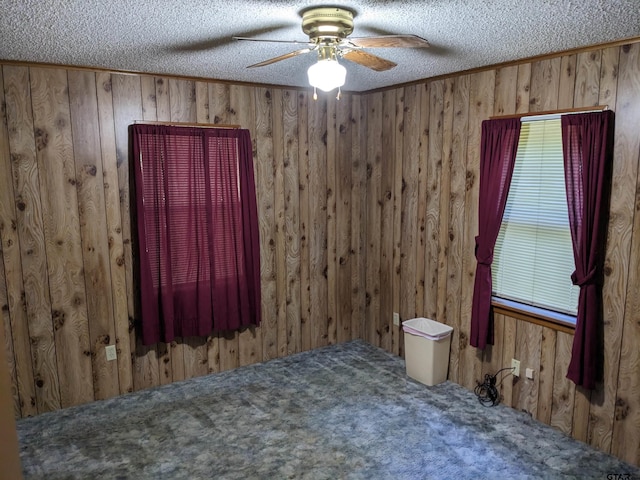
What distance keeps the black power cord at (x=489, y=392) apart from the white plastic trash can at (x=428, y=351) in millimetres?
357

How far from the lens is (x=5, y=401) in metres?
0.77

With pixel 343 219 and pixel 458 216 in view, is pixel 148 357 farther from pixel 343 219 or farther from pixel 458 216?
pixel 458 216

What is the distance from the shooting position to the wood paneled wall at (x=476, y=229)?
2961mm

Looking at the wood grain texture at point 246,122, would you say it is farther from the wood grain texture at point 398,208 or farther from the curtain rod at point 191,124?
the wood grain texture at point 398,208

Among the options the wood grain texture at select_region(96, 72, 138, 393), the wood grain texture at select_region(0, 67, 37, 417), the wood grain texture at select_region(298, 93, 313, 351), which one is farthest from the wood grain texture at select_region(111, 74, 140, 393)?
the wood grain texture at select_region(298, 93, 313, 351)

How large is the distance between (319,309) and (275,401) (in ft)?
4.14

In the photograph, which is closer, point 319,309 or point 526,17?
point 526,17

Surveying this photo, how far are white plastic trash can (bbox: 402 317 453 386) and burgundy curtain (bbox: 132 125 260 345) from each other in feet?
4.59

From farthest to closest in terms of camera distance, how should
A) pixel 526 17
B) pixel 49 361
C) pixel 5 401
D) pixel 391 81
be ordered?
pixel 391 81 → pixel 49 361 → pixel 526 17 → pixel 5 401

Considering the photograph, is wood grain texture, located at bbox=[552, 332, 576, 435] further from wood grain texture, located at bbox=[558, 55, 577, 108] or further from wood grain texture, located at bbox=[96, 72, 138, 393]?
wood grain texture, located at bbox=[96, 72, 138, 393]

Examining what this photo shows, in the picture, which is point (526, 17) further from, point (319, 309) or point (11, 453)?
point (319, 309)

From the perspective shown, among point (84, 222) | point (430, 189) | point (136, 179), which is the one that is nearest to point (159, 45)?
point (136, 179)

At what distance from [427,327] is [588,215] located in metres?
1.67

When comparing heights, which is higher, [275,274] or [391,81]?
[391,81]
